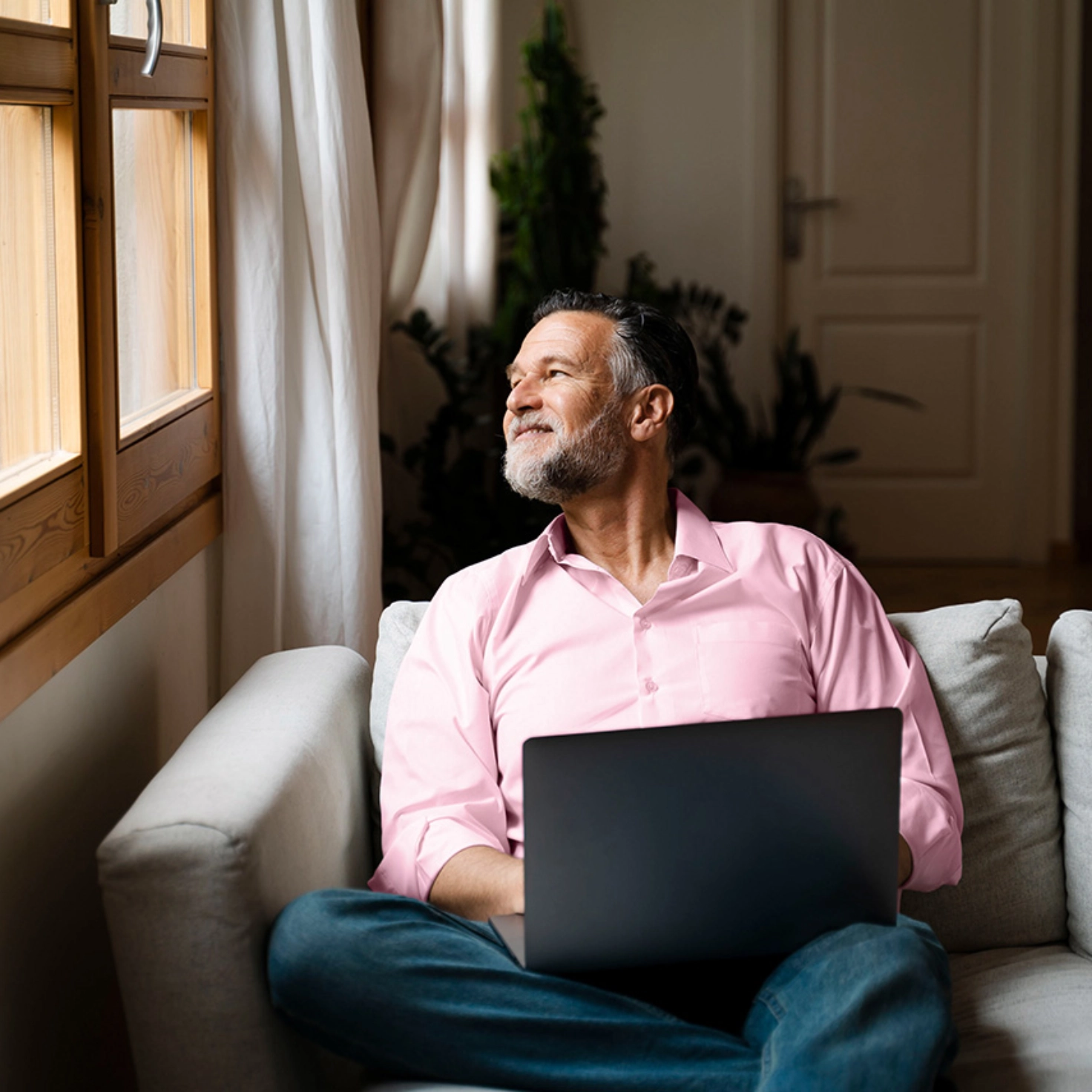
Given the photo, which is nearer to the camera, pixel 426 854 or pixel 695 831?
pixel 695 831

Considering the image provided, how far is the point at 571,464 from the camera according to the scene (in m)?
1.83

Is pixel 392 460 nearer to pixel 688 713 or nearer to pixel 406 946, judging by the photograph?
pixel 688 713

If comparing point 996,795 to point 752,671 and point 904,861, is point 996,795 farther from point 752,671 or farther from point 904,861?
point 752,671

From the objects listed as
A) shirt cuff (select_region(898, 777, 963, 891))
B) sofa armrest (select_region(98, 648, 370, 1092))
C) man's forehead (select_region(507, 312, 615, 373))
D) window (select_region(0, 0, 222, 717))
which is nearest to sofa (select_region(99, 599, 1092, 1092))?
sofa armrest (select_region(98, 648, 370, 1092))

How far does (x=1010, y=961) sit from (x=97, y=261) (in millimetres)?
1354

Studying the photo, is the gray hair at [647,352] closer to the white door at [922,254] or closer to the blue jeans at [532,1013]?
the blue jeans at [532,1013]

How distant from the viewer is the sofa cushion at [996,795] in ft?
5.62

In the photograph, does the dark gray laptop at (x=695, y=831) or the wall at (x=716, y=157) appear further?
the wall at (x=716, y=157)

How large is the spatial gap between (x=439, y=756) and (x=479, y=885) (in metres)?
0.19

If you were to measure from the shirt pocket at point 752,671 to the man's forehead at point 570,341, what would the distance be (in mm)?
414

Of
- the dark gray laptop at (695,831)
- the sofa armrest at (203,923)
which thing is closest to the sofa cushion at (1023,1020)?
the dark gray laptop at (695,831)

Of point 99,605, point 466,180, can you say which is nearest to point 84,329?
point 99,605

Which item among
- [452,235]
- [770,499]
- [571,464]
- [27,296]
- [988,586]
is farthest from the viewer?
[988,586]

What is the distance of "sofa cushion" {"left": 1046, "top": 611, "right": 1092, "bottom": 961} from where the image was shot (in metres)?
1.71
